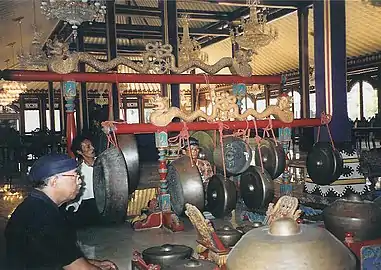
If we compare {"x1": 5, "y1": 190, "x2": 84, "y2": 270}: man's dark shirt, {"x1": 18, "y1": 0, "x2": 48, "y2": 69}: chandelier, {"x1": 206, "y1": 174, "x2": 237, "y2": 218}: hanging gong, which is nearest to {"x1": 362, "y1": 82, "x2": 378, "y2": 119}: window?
{"x1": 18, "y1": 0, "x2": 48, "y2": 69}: chandelier

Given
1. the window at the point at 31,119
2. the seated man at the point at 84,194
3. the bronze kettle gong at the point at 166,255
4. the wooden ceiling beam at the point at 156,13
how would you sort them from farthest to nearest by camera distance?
the window at the point at 31,119
the wooden ceiling beam at the point at 156,13
the seated man at the point at 84,194
the bronze kettle gong at the point at 166,255

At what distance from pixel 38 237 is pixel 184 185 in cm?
235

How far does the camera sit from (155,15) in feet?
32.4

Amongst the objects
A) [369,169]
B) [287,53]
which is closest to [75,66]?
[369,169]

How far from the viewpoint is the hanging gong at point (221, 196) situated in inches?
169

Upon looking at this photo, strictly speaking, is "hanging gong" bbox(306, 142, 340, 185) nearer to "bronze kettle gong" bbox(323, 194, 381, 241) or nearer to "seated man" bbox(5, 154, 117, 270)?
"bronze kettle gong" bbox(323, 194, 381, 241)

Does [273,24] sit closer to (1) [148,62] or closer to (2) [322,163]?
(2) [322,163]

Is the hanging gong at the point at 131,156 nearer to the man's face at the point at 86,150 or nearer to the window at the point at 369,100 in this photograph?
the man's face at the point at 86,150

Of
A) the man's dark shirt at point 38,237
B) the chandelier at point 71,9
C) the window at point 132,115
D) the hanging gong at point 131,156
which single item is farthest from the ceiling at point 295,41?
the man's dark shirt at point 38,237

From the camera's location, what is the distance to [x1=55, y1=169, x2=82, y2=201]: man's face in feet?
6.70

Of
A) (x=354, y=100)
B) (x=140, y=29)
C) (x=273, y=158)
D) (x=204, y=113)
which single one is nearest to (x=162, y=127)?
(x=204, y=113)

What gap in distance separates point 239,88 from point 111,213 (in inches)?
85.4

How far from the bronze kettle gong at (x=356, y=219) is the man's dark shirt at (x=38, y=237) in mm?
1911

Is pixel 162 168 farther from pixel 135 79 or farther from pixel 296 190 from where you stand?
pixel 296 190
